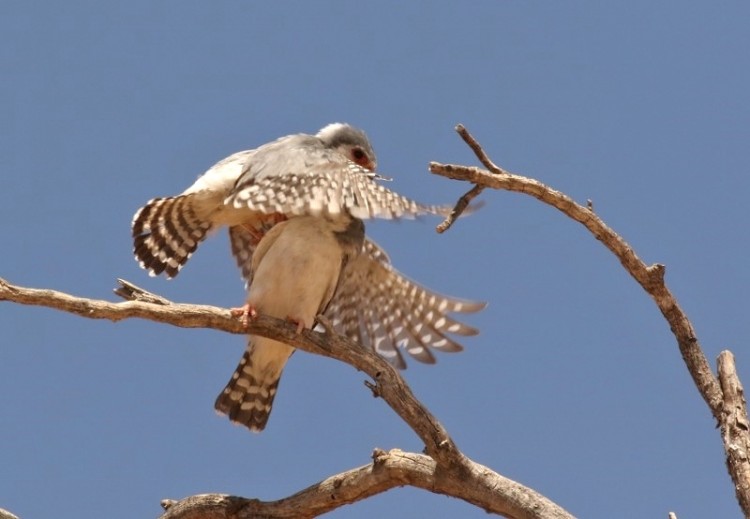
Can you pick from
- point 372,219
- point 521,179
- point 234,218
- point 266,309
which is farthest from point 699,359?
point 234,218

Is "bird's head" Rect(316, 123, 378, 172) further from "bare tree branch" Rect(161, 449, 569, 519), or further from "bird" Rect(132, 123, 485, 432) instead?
"bare tree branch" Rect(161, 449, 569, 519)

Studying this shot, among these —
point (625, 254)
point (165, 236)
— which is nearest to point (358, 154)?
point (165, 236)

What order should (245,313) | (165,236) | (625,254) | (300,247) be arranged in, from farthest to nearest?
(165,236) → (300,247) → (245,313) → (625,254)

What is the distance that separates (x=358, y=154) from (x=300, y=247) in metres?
1.57

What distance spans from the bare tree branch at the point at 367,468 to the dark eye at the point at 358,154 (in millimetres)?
2330

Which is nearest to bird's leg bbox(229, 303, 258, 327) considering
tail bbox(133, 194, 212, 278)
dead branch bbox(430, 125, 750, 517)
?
tail bbox(133, 194, 212, 278)

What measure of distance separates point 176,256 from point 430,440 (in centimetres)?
256

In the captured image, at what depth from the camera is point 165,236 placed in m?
→ 7.15

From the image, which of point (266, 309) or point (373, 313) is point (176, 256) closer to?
point (266, 309)

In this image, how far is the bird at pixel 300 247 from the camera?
21.5 feet

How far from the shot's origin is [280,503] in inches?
229

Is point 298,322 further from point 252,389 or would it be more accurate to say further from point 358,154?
point 358,154

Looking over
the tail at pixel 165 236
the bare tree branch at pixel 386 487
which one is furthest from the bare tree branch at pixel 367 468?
the tail at pixel 165 236

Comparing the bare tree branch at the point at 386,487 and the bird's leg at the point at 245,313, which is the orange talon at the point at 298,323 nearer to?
the bird's leg at the point at 245,313
